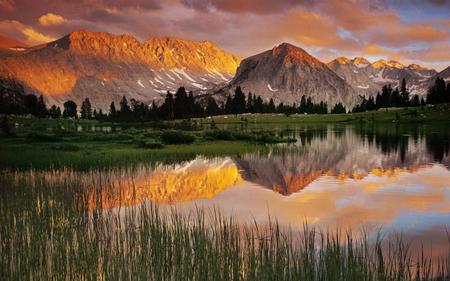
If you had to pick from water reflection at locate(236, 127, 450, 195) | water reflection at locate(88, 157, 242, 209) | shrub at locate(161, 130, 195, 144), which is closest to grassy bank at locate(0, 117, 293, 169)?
shrub at locate(161, 130, 195, 144)

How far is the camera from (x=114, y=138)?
65438 millimetres

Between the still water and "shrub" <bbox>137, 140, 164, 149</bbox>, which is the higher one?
"shrub" <bbox>137, 140, 164, 149</bbox>

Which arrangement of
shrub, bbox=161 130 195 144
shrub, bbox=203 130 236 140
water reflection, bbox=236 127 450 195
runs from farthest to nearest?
shrub, bbox=203 130 236 140 → shrub, bbox=161 130 195 144 → water reflection, bbox=236 127 450 195

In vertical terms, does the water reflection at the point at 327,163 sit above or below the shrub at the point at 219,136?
below

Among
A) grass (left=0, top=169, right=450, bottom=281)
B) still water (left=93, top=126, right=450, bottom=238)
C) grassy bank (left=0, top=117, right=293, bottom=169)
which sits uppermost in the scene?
grassy bank (left=0, top=117, right=293, bottom=169)

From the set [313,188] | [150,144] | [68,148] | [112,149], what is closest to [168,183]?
[313,188]

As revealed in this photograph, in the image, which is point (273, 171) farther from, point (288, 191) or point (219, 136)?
point (219, 136)

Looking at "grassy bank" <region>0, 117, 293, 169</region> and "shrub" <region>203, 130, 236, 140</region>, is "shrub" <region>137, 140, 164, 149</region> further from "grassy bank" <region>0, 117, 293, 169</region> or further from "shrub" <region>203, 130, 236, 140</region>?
"shrub" <region>203, 130, 236, 140</region>

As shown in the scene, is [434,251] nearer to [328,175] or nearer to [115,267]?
[115,267]

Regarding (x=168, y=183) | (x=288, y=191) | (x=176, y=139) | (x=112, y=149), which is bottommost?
(x=288, y=191)

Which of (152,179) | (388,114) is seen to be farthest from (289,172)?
(388,114)

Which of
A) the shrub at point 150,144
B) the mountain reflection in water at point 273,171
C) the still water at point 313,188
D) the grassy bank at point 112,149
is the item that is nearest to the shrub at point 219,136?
the grassy bank at point 112,149

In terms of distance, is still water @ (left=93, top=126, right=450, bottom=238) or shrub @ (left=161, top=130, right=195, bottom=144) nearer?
still water @ (left=93, top=126, right=450, bottom=238)

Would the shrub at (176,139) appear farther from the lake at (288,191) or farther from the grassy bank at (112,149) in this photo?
the lake at (288,191)
